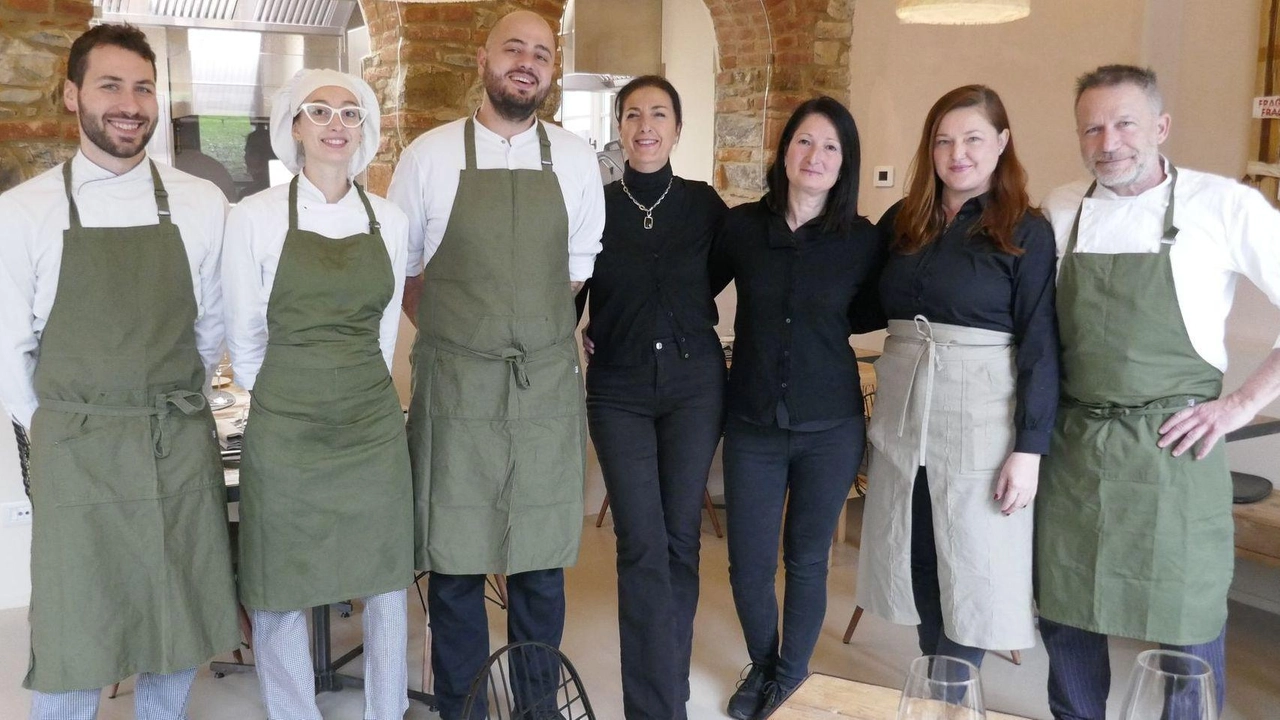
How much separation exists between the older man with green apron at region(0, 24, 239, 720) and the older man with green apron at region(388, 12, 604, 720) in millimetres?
524

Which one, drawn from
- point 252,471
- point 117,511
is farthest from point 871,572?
point 117,511

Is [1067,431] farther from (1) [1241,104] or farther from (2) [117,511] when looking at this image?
(1) [1241,104]

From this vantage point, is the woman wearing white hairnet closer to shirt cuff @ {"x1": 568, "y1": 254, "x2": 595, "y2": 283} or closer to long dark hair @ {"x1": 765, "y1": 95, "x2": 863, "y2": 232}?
shirt cuff @ {"x1": 568, "y1": 254, "x2": 595, "y2": 283}

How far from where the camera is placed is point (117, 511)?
2340 millimetres

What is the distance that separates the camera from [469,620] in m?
2.82

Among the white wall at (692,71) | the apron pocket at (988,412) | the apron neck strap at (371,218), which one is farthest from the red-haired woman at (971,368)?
the white wall at (692,71)

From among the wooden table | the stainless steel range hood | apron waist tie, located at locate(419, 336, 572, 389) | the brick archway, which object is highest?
the stainless steel range hood

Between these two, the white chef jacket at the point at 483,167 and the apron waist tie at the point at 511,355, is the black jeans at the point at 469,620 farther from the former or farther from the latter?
the white chef jacket at the point at 483,167

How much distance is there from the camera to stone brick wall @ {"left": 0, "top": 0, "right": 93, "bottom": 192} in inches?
143

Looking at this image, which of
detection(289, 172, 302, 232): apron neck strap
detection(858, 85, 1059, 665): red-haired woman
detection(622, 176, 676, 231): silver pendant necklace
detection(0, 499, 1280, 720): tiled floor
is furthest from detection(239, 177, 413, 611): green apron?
detection(858, 85, 1059, 665): red-haired woman

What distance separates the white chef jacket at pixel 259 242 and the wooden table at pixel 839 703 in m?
1.45

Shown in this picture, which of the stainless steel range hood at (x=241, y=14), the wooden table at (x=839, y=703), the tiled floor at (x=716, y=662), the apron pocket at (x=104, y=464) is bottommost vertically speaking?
the tiled floor at (x=716, y=662)

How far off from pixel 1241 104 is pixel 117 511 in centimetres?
411

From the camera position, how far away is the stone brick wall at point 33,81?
3.62 metres
